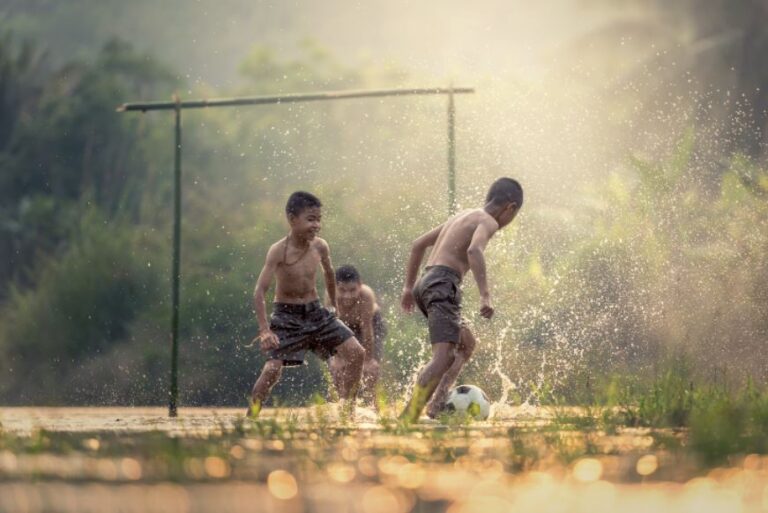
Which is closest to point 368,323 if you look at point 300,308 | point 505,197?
point 300,308

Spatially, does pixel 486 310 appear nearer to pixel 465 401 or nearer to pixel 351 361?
pixel 465 401

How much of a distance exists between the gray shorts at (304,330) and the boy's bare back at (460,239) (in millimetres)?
1055

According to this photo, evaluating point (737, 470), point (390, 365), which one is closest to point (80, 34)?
point (390, 365)

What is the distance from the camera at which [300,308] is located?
11.7m

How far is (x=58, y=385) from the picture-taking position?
91.0 feet

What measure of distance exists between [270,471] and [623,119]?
32.9 m

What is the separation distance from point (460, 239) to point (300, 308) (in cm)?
145

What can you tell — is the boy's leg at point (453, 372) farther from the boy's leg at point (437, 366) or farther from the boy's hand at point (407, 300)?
the boy's leg at point (437, 366)

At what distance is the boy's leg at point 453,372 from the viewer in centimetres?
1114

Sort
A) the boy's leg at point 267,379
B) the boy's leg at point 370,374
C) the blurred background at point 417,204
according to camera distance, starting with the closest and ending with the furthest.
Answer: the boy's leg at point 267,379 → the boy's leg at point 370,374 → the blurred background at point 417,204

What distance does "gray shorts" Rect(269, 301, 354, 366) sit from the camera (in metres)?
11.7

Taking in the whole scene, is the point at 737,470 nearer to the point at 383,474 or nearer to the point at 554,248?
→ the point at 383,474

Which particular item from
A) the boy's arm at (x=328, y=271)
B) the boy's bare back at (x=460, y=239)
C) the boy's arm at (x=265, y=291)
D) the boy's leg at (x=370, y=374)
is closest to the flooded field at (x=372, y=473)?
the boy's bare back at (x=460, y=239)

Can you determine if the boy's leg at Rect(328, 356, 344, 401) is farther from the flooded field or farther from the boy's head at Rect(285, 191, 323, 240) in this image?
the flooded field
